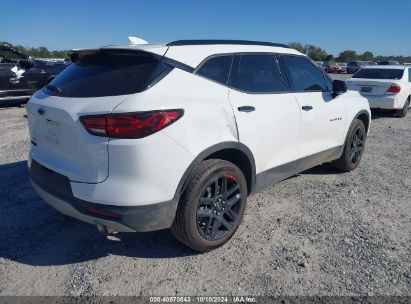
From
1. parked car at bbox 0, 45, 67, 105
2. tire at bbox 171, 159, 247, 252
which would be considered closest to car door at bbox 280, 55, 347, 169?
tire at bbox 171, 159, 247, 252

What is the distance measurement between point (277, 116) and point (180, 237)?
1.52 metres

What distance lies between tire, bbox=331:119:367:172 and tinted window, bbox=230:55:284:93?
1806mm

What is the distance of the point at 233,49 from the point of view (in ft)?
11.4

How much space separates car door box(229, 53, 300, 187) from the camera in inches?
129

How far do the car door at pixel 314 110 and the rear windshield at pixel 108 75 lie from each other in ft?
5.96

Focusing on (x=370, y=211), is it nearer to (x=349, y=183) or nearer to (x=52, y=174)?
(x=349, y=183)

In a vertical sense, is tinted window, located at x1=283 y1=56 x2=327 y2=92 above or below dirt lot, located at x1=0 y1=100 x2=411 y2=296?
above

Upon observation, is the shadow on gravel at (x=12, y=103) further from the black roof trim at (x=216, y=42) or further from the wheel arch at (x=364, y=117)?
the wheel arch at (x=364, y=117)

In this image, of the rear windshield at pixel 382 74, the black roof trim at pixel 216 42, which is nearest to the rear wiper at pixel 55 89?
the black roof trim at pixel 216 42

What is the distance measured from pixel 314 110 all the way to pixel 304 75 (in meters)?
0.45

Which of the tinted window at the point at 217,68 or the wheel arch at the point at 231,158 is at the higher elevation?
the tinted window at the point at 217,68

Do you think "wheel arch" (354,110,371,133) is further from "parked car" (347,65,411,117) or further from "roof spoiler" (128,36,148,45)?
"parked car" (347,65,411,117)

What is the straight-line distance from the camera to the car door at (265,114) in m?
3.29

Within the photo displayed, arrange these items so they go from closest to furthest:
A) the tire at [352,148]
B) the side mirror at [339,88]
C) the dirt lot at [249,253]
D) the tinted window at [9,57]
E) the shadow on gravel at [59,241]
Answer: the dirt lot at [249,253] < the shadow on gravel at [59,241] < the side mirror at [339,88] < the tire at [352,148] < the tinted window at [9,57]
